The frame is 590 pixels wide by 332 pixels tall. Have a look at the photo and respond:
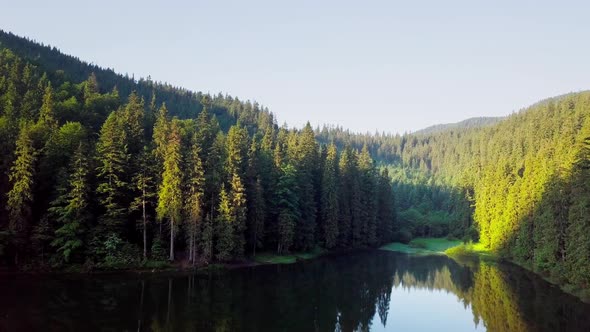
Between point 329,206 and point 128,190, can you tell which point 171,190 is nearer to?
point 128,190

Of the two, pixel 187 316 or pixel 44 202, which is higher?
pixel 44 202

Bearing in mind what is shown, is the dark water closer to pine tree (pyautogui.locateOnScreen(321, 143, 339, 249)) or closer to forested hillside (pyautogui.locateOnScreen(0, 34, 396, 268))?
forested hillside (pyautogui.locateOnScreen(0, 34, 396, 268))

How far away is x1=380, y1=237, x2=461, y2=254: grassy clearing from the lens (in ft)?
372

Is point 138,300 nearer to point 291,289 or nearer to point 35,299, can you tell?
point 35,299

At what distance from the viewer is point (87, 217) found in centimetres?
5609

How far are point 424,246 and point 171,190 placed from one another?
78301 mm

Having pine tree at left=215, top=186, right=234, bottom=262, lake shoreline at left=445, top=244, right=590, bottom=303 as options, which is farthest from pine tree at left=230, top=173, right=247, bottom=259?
lake shoreline at left=445, top=244, right=590, bottom=303

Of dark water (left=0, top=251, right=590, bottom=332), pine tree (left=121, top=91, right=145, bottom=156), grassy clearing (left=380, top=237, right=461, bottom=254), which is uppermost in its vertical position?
pine tree (left=121, top=91, right=145, bottom=156)

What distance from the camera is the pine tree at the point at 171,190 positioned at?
6097cm

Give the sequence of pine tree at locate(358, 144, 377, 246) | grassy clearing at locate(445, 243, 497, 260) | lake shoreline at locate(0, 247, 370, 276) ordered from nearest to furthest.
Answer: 1. lake shoreline at locate(0, 247, 370, 276)
2. grassy clearing at locate(445, 243, 497, 260)
3. pine tree at locate(358, 144, 377, 246)

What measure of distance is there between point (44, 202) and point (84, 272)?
36.7 ft

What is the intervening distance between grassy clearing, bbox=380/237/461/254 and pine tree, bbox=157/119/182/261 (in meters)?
64.1

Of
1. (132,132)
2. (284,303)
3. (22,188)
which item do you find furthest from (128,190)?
(284,303)

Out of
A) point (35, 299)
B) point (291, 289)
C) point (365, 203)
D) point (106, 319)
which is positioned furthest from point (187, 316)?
point (365, 203)
